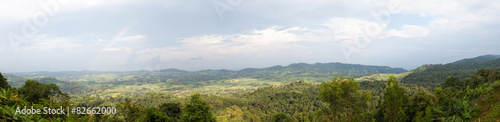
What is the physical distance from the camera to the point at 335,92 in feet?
70.2

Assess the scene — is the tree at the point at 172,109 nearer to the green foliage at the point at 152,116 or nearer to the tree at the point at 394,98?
the green foliage at the point at 152,116

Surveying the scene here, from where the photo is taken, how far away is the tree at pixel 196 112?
20.4 meters

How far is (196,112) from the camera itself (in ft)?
67.2

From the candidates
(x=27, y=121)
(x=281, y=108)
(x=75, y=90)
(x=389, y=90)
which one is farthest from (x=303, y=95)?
(x=75, y=90)

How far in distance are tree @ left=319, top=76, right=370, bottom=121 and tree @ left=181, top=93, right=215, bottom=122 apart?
13.2 metres

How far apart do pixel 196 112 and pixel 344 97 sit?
1633cm

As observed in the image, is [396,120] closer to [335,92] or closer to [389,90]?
[389,90]

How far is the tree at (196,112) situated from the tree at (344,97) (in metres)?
13.2

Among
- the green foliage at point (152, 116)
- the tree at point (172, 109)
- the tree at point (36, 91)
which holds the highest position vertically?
the tree at point (36, 91)

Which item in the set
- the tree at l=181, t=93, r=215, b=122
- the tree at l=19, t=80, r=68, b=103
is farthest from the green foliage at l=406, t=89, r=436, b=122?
the tree at l=19, t=80, r=68, b=103

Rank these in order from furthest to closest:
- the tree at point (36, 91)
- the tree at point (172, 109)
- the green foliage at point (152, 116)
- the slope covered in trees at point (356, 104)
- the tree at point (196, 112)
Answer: the tree at point (172, 109), the tree at point (36, 91), the green foliage at point (152, 116), the tree at point (196, 112), the slope covered in trees at point (356, 104)

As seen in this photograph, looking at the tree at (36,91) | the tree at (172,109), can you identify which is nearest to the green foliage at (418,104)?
the tree at (172,109)

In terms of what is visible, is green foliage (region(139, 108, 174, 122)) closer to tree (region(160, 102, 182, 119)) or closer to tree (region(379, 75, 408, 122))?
tree (region(160, 102, 182, 119))

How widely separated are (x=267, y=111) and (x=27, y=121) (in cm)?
10260
